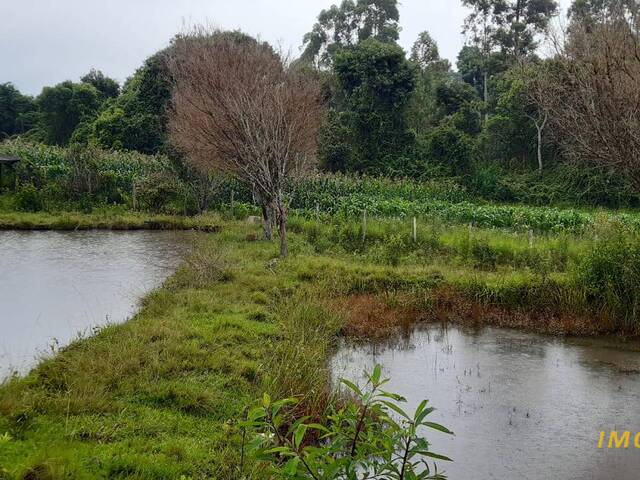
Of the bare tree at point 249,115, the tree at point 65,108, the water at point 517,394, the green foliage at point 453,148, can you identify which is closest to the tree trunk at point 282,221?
the bare tree at point 249,115

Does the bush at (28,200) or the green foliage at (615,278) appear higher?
the bush at (28,200)

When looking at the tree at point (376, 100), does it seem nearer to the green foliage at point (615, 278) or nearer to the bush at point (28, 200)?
the bush at point (28, 200)

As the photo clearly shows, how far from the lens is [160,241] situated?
1828 cm

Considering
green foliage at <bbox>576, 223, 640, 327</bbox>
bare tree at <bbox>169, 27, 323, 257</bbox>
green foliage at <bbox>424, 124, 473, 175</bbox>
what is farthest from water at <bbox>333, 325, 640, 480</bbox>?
green foliage at <bbox>424, 124, 473, 175</bbox>

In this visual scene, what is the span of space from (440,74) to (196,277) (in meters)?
36.3

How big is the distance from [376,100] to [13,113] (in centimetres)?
3183

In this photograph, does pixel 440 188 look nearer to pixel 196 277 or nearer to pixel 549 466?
pixel 196 277

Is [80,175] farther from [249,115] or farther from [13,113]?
[13,113]

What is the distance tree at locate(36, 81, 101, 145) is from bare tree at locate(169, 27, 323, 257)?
2453 cm

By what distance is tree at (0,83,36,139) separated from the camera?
47.1 metres

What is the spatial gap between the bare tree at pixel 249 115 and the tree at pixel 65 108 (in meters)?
24.5

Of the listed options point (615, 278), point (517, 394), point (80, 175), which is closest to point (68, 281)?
point (517, 394)

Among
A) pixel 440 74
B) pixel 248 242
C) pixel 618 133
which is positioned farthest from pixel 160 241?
pixel 440 74

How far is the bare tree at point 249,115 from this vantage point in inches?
543
